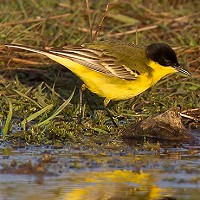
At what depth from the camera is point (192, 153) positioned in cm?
789

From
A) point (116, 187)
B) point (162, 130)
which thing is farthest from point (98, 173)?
point (162, 130)

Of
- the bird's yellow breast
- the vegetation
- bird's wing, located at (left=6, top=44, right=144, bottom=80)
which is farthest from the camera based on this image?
the bird's yellow breast

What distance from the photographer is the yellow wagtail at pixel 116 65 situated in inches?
354

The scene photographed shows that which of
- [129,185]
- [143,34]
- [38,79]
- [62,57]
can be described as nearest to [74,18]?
[143,34]

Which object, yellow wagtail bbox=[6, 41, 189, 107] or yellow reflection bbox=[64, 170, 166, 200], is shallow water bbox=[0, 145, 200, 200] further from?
yellow wagtail bbox=[6, 41, 189, 107]

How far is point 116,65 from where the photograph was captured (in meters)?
9.20

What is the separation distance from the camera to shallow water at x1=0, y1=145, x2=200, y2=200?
247 inches

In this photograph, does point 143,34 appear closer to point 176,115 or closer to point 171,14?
point 171,14

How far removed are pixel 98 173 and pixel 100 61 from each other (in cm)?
241

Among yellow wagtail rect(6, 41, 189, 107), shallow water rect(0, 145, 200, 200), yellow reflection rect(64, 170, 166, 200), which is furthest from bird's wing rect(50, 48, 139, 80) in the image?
yellow reflection rect(64, 170, 166, 200)

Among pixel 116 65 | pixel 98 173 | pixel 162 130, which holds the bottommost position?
pixel 98 173

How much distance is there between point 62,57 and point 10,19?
3.00m

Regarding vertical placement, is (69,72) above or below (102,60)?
above

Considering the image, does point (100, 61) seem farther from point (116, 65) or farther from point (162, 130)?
point (162, 130)
